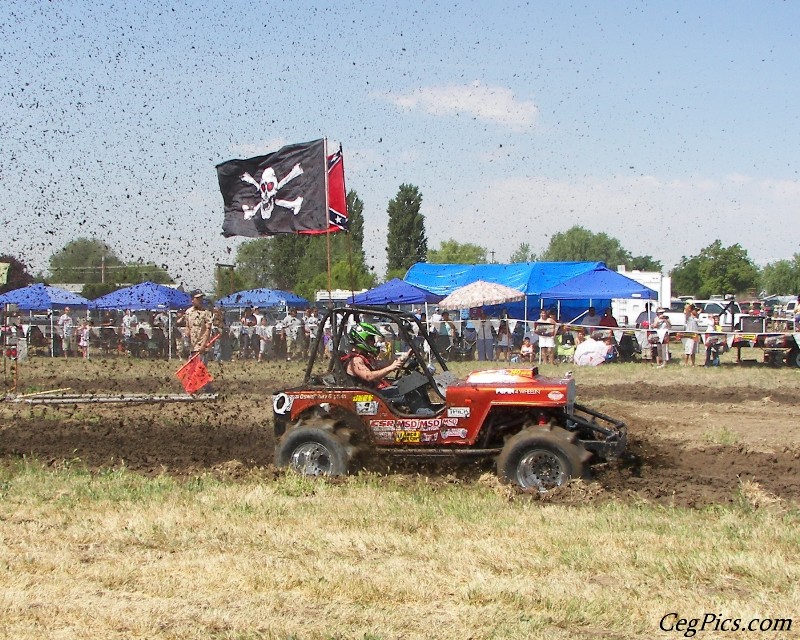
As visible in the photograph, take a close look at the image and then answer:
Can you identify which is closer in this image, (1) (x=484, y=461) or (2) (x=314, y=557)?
(2) (x=314, y=557)

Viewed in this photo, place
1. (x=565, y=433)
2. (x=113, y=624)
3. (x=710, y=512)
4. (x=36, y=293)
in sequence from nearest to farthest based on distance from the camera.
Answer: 1. (x=113, y=624)
2. (x=710, y=512)
3. (x=565, y=433)
4. (x=36, y=293)

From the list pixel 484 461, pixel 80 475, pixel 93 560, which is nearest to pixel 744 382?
pixel 484 461

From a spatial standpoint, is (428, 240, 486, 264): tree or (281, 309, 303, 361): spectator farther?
(428, 240, 486, 264): tree

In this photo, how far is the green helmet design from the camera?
848 centimetres

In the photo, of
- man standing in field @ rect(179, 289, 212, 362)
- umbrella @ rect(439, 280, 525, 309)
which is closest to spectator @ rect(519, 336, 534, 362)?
umbrella @ rect(439, 280, 525, 309)

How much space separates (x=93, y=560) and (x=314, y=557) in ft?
4.56

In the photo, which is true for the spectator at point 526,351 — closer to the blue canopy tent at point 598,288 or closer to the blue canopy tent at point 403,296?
the blue canopy tent at point 598,288

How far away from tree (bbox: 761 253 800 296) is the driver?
2727 inches

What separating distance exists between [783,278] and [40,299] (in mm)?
61852

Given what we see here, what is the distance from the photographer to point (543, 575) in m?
5.50

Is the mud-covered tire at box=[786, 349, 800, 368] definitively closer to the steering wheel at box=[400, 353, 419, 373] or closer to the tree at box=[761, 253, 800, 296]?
the steering wheel at box=[400, 353, 419, 373]

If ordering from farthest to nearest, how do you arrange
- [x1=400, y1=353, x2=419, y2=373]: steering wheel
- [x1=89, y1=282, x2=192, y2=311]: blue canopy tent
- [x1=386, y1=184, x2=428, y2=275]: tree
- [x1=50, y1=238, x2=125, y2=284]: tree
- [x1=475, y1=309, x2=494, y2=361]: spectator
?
[x1=386, y1=184, x2=428, y2=275]: tree, [x1=50, y1=238, x2=125, y2=284]: tree, [x1=89, y1=282, x2=192, y2=311]: blue canopy tent, [x1=475, y1=309, x2=494, y2=361]: spectator, [x1=400, y1=353, x2=419, y2=373]: steering wheel

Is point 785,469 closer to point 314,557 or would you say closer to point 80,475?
point 314,557

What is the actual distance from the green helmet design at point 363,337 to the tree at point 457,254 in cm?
8735
